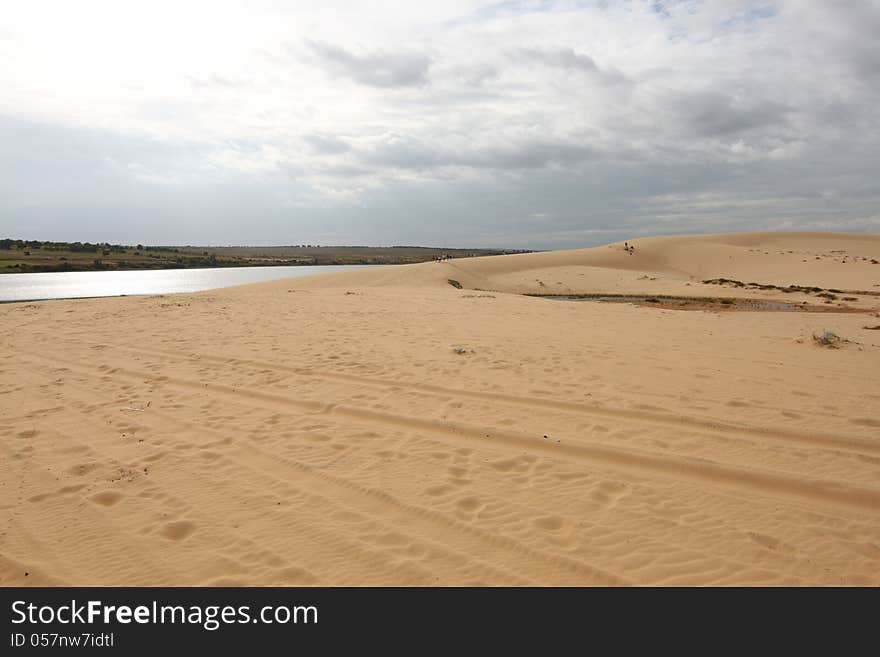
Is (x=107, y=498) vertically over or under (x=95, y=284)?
under

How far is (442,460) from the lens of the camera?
15.7 ft

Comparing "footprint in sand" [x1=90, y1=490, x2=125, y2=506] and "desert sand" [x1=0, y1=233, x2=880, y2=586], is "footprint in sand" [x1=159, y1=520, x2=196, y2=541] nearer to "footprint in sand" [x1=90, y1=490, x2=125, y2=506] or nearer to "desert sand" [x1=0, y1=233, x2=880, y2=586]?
"desert sand" [x1=0, y1=233, x2=880, y2=586]

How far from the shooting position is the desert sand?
10.6ft

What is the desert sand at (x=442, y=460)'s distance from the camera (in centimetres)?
324

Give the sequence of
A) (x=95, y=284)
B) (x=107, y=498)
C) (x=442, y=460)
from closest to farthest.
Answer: (x=107, y=498) → (x=442, y=460) → (x=95, y=284)

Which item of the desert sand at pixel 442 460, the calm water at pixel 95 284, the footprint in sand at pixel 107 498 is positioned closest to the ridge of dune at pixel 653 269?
the calm water at pixel 95 284

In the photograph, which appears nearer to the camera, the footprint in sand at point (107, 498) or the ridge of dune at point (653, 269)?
the footprint in sand at point (107, 498)

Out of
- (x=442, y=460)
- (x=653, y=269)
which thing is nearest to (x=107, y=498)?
(x=442, y=460)

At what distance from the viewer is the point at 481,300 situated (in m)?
19.6

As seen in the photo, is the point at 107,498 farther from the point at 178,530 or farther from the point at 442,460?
the point at 442,460

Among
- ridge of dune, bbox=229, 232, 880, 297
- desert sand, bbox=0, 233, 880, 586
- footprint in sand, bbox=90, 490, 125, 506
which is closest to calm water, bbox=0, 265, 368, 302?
ridge of dune, bbox=229, 232, 880, 297

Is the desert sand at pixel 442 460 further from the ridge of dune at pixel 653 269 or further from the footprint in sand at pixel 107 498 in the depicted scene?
the ridge of dune at pixel 653 269

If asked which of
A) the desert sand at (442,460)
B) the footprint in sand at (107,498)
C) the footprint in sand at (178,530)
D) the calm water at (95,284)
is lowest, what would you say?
the footprint in sand at (178,530)
